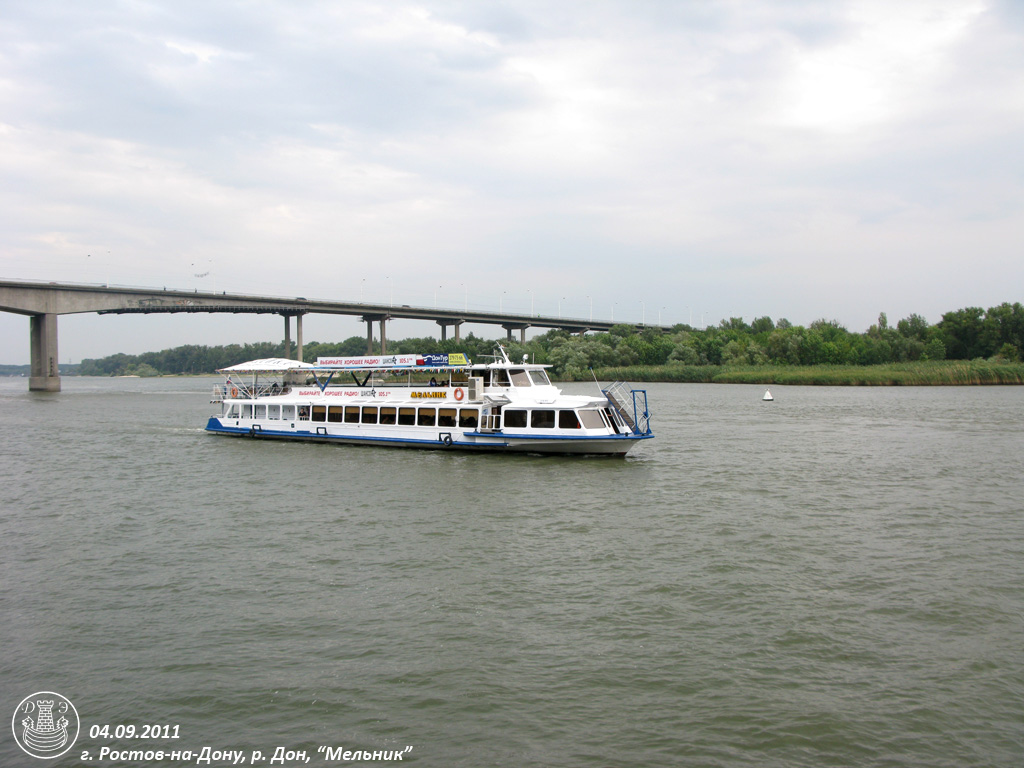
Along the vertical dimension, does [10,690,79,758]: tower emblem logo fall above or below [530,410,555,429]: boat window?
below

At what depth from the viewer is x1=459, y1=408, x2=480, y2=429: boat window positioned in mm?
34750

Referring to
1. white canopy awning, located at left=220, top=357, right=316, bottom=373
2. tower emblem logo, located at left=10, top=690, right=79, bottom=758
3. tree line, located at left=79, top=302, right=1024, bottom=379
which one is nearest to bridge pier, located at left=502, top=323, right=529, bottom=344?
tree line, located at left=79, top=302, right=1024, bottom=379

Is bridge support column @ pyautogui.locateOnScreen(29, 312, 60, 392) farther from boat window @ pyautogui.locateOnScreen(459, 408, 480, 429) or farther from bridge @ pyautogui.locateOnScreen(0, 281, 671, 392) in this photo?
boat window @ pyautogui.locateOnScreen(459, 408, 480, 429)

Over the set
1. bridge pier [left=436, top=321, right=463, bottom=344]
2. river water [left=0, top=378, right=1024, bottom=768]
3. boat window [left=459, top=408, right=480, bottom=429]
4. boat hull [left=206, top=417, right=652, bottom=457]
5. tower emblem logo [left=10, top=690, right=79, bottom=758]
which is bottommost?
tower emblem logo [left=10, top=690, right=79, bottom=758]

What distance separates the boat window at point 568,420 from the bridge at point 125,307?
3226 inches

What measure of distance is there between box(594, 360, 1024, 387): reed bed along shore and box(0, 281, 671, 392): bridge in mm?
46177

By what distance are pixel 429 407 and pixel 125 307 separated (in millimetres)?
75371

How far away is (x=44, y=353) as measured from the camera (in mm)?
92688

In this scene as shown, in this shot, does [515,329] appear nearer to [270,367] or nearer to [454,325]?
[454,325]

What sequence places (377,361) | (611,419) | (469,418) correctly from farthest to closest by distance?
1. (377,361)
2. (469,418)
3. (611,419)

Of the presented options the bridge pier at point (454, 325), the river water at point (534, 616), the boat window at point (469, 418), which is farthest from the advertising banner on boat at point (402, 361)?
the bridge pier at point (454, 325)

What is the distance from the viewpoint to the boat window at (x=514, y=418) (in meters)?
33.4

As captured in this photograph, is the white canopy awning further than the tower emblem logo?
Yes

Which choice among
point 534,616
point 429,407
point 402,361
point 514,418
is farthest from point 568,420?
point 534,616
